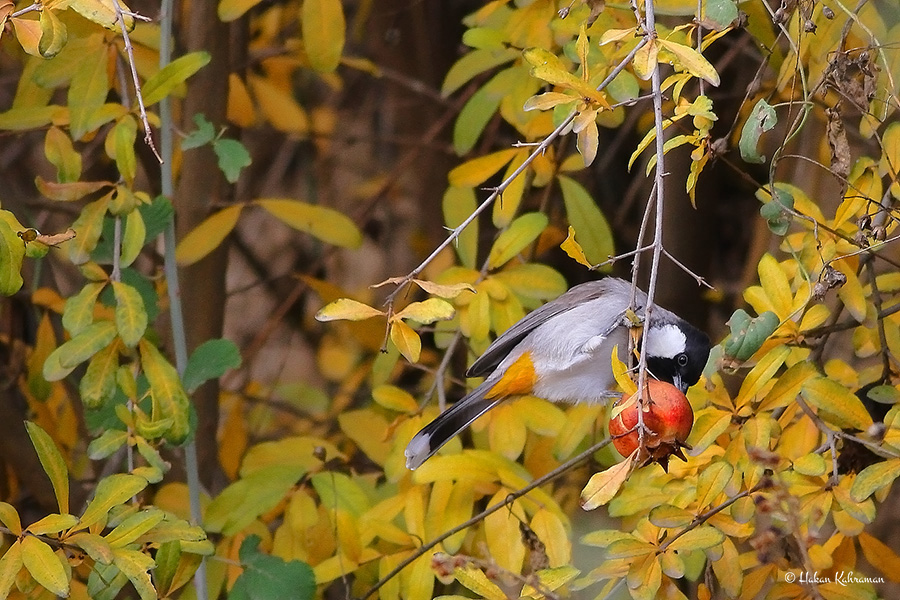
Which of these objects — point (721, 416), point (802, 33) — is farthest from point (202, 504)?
point (802, 33)

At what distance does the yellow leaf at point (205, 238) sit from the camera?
239 cm

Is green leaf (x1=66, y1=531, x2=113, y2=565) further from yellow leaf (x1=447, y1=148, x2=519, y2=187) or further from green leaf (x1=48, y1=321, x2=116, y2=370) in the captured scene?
A: yellow leaf (x1=447, y1=148, x2=519, y2=187)

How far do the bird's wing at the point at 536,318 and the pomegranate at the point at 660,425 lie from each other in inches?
27.7

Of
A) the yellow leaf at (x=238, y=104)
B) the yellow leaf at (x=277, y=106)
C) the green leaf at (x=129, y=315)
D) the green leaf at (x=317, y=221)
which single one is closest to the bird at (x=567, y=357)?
the green leaf at (x=317, y=221)

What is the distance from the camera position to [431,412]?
7.26ft

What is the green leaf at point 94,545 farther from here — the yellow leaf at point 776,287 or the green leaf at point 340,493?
the yellow leaf at point 776,287

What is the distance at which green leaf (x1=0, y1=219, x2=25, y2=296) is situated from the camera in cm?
151

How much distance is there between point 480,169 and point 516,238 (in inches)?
8.1

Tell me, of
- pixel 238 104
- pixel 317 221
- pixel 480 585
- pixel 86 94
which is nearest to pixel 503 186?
pixel 480 585

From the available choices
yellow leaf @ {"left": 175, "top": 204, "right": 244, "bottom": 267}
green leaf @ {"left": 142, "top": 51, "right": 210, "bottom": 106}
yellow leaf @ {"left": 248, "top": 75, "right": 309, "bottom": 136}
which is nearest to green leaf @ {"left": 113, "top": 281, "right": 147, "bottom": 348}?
green leaf @ {"left": 142, "top": 51, "right": 210, "bottom": 106}

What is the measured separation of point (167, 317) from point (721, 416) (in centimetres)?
174

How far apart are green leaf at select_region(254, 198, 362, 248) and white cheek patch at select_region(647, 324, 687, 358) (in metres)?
0.76

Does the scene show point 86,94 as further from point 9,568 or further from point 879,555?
point 879,555

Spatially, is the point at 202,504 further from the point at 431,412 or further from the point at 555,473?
the point at 555,473
